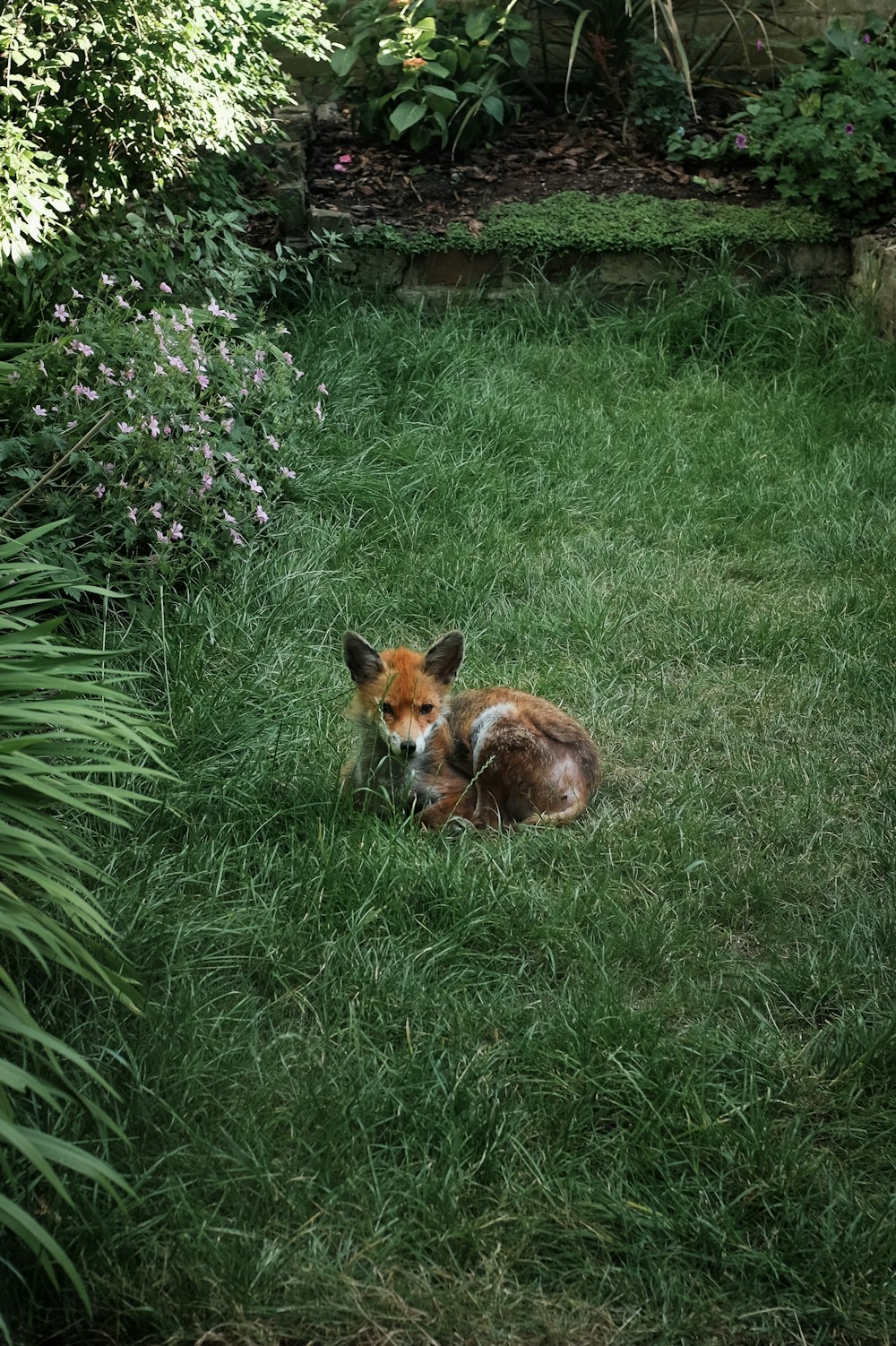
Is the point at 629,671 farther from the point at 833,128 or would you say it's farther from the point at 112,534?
the point at 833,128

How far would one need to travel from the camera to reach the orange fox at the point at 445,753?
4.31 m

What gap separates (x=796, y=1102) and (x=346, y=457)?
444 cm

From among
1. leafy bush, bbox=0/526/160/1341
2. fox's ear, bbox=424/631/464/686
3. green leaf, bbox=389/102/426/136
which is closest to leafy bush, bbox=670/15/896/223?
green leaf, bbox=389/102/426/136

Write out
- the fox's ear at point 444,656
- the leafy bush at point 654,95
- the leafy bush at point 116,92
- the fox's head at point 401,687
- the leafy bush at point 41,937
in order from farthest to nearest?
the leafy bush at point 654,95 < the leafy bush at point 116,92 < the fox's ear at point 444,656 < the fox's head at point 401,687 < the leafy bush at point 41,937

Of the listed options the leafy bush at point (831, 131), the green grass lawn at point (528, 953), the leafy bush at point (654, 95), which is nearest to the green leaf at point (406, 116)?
the leafy bush at point (654, 95)

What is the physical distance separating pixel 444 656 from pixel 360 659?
286 millimetres

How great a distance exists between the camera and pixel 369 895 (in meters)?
3.73

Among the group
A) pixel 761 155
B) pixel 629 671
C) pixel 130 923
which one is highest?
pixel 761 155

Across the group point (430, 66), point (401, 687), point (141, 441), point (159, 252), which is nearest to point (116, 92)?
point (159, 252)

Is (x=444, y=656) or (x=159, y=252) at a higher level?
(x=159, y=252)

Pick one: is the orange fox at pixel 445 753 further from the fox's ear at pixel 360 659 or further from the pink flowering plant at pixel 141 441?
the pink flowering plant at pixel 141 441

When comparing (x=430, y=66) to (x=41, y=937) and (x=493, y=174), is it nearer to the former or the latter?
(x=493, y=174)

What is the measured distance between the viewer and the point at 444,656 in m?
4.40

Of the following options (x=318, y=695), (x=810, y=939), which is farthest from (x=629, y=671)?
(x=810, y=939)
